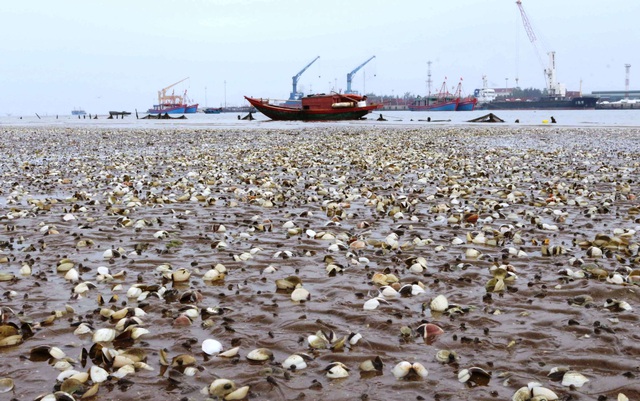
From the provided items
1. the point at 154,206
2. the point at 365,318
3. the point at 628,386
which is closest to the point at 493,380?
the point at 628,386

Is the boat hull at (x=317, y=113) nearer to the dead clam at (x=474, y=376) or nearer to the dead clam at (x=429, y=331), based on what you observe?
the dead clam at (x=429, y=331)

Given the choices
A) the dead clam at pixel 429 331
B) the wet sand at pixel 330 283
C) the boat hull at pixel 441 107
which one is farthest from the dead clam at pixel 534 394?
the boat hull at pixel 441 107

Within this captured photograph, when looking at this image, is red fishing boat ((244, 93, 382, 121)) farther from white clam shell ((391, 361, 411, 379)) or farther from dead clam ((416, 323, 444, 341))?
white clam shell ((391, 361, 411, 379))

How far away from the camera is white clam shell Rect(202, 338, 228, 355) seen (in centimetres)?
402

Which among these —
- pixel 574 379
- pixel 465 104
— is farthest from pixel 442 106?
pixel 574 379

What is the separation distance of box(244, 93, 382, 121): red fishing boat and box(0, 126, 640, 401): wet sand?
56.9 m

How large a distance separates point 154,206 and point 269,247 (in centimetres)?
368

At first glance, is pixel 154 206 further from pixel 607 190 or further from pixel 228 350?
pixel 607 190

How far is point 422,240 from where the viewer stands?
7.31 meters

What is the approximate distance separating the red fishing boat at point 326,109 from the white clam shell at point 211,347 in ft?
214

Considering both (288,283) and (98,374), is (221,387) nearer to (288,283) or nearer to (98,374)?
(98,374)

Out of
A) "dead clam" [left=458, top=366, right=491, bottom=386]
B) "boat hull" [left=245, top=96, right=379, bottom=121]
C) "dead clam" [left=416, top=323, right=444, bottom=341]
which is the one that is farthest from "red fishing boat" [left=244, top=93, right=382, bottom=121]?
"dead clam" [left=458, top=366, right=491, bottom=386]

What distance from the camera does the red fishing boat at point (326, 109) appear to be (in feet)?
225

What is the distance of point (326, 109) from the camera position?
226ft
